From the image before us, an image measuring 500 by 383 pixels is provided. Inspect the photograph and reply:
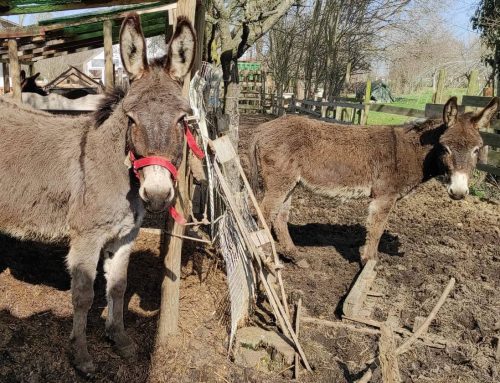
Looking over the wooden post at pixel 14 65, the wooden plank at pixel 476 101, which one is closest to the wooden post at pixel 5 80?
the wooden post at pixel 14 65

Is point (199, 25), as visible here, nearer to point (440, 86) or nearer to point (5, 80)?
point (440, 86)

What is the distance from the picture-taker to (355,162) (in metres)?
5.06

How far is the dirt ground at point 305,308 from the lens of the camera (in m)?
2.87

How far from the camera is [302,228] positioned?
6086mm

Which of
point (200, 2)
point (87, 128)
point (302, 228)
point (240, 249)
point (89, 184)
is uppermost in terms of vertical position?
point (200, 2)

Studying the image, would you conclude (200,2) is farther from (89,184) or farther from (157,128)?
(89,184)

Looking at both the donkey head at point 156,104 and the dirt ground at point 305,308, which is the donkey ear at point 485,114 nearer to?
the dirt ground at point 305,308

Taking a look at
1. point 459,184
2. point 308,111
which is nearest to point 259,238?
point 459,184

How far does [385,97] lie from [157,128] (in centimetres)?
3604

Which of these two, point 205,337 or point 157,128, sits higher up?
point 157,128

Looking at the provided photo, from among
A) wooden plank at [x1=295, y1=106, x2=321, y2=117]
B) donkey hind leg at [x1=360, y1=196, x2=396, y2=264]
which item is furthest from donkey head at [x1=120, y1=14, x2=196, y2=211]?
wooden plank at [x1=295, y1=106, x2=321, y2=117]

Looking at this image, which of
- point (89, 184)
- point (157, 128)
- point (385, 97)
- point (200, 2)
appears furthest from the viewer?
point (385, 97)

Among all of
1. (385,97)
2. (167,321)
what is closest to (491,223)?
(167,321)

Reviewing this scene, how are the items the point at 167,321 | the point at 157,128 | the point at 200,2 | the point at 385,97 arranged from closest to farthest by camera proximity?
the point at 157,128
the point at 167,321
the point at 200,2
the point at 385,97
